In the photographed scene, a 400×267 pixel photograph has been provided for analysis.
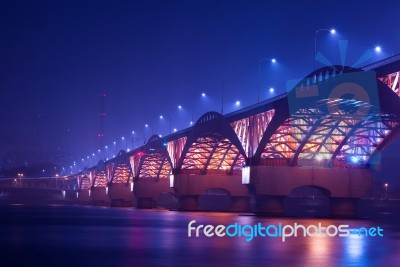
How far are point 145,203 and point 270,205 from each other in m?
72.9

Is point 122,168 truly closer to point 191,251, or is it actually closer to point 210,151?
point 210,151

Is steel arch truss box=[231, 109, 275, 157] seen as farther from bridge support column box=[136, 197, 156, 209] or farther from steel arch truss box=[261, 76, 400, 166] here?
bridge support column box=[136, 197, 156, 209]

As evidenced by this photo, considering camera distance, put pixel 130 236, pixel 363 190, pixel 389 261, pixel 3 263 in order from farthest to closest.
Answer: pixel 363 190, pixel 130 236, pixel 389 261, pixel 3 263

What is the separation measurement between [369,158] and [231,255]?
65.4 meters

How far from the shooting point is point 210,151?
123m

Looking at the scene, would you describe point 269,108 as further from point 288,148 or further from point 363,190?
point 363,190

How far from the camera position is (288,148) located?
93750 mm

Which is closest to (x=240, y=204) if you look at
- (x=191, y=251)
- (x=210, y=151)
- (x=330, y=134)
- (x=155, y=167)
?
(x=210, y=151)

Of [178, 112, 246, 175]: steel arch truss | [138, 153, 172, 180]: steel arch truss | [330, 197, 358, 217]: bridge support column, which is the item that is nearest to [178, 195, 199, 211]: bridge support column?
[178, 112, 246, 175]: steel arch truss

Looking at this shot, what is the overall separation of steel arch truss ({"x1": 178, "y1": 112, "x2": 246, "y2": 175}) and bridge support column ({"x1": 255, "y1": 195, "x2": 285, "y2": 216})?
13.7 metres

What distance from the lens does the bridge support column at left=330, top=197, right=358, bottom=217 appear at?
9244 centimetres

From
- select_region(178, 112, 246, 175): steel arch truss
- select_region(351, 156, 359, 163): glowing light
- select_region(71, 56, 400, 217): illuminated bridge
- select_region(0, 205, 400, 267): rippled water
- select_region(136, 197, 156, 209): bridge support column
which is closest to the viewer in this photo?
select_region(0, 205, 400, 267): rippled water

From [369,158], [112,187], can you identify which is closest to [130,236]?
[369,158]

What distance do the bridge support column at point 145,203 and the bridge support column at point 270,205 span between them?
231 ft
